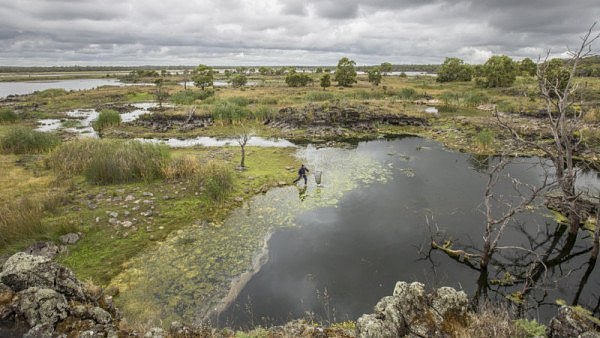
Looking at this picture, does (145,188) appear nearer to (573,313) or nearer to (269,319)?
(269,319)

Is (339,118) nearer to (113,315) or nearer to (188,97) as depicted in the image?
(188,97)

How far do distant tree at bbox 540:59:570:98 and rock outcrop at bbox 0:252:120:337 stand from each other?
18034 mm

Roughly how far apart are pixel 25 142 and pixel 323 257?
30746 millimetres

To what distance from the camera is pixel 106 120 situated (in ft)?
151

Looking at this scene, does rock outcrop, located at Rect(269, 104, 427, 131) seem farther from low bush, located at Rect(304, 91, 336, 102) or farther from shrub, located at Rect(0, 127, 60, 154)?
shrub, located at Rect(0, 127, 60, 154)

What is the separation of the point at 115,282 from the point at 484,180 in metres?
25.0

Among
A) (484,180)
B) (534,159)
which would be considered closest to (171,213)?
(484,180)

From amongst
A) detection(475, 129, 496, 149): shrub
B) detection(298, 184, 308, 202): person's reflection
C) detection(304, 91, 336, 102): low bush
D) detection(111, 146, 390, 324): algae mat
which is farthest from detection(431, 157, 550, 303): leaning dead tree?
detection(304, 91, 336, 102): low bush

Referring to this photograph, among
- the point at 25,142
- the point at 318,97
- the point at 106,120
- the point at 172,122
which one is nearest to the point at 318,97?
the point at 318,97

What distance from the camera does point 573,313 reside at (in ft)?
25.8

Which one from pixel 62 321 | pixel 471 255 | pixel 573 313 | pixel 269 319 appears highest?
pixel 573 313

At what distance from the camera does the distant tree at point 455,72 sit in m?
95.9

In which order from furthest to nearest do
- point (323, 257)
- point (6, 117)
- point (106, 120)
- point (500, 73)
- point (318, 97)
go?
point (500, 73) → point (318, 97) → point (6, 117) → point (106, 120) → point (323, 257)

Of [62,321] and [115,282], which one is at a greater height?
[62,321]
